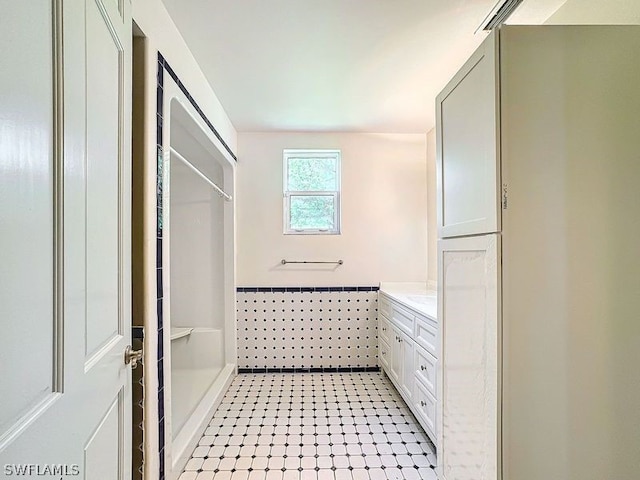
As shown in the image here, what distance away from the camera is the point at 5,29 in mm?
503

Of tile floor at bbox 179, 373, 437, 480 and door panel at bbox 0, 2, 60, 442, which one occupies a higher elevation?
door panel at bbox 0, 2, 60, 442

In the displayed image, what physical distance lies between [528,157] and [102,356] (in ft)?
4.43

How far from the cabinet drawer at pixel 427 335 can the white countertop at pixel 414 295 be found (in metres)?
0.06

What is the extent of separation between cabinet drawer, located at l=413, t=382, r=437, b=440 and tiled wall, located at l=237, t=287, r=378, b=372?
Result: 3.72 ft

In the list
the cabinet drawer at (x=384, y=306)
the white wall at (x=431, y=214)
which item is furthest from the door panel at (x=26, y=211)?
the white wall at (x=431, y=214)

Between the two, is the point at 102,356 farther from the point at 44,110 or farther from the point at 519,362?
the point at 519,362

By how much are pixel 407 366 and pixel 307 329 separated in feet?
3.85

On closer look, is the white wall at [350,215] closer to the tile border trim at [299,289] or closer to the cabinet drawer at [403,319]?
the tile border trim at [299,289]

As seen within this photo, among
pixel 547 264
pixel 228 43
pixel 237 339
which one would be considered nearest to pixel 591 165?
pixel 547 264

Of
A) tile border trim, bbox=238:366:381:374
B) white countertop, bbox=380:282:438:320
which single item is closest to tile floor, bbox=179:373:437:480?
tile border trim, bbox=238:366:381:374

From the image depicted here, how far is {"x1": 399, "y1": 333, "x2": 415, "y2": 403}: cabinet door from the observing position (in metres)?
2.48

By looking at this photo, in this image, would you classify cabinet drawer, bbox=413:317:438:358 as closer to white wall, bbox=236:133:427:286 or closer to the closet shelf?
white wall, bbox=236:133:427:286

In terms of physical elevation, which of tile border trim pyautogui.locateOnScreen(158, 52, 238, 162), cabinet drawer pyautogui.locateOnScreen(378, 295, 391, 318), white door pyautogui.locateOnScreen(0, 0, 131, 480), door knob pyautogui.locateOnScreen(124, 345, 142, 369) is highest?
tile border trim pyautogui.locateOnScreen(158, 52, 238, 162)

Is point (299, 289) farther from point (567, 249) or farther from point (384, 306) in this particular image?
point (567, 249)
